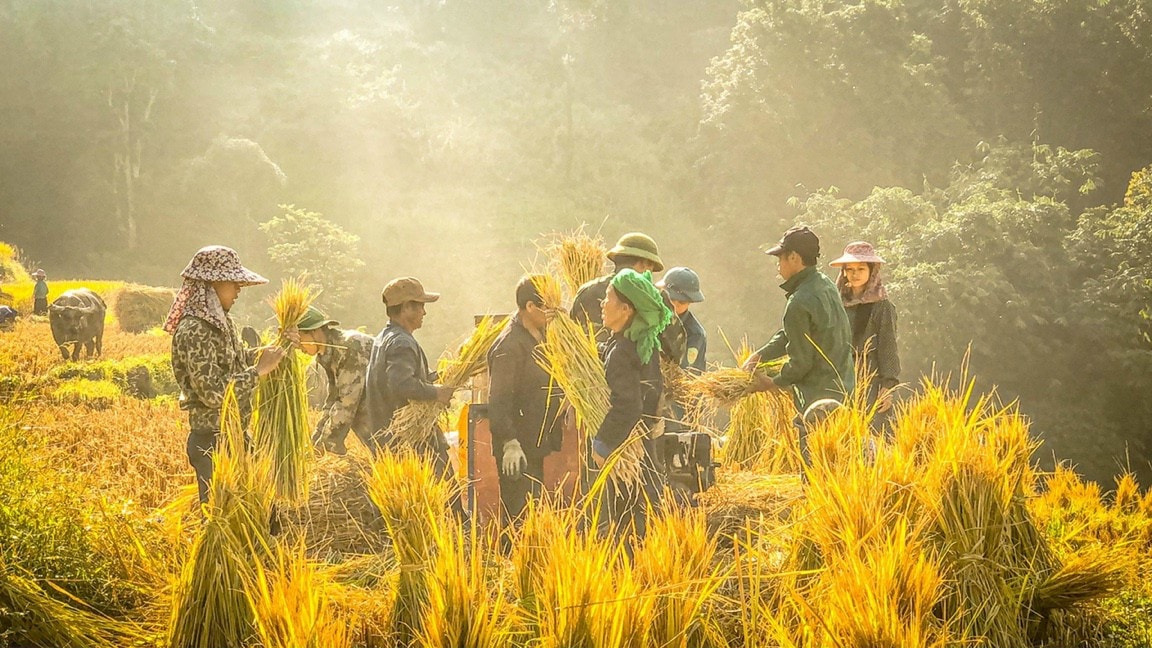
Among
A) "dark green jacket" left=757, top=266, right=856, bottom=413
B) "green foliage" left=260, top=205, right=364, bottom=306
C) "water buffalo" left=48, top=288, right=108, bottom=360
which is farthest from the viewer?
"green foliage" left=260, top=205, right=364, bottom=306

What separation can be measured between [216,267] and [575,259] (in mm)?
1916

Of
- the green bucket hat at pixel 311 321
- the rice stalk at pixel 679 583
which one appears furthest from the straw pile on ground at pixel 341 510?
the rice stalk at pixel 679 583

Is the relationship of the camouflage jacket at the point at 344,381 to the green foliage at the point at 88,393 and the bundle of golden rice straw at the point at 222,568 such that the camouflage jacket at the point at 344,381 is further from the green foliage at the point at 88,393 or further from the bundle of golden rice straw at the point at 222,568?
the green foliage at the point at 88,393

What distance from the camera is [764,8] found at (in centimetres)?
2853

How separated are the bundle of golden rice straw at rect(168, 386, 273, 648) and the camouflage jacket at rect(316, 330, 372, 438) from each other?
2.55 metres

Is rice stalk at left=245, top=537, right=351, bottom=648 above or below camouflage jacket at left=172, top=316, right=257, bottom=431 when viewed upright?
below

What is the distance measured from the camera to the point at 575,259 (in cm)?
539

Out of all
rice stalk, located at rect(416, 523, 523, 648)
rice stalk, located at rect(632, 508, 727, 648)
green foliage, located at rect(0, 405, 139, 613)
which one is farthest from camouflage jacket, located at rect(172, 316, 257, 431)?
rice stalk, located at rect(632, 508, 727, 648)

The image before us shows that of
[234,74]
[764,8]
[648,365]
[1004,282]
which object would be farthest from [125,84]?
[648,365]

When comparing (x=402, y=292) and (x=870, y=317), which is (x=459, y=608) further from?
(x=870, y=317)

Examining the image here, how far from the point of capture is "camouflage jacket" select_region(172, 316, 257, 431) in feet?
13.9

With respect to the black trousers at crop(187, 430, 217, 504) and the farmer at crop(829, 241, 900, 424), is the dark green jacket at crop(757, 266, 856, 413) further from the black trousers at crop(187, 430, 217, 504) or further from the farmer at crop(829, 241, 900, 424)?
the black trousers at crop(187, 430, 217, 504)

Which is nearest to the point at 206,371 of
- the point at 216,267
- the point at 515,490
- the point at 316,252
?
the point at 216,267

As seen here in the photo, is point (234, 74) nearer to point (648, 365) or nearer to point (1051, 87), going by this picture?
point (1051, 87)
